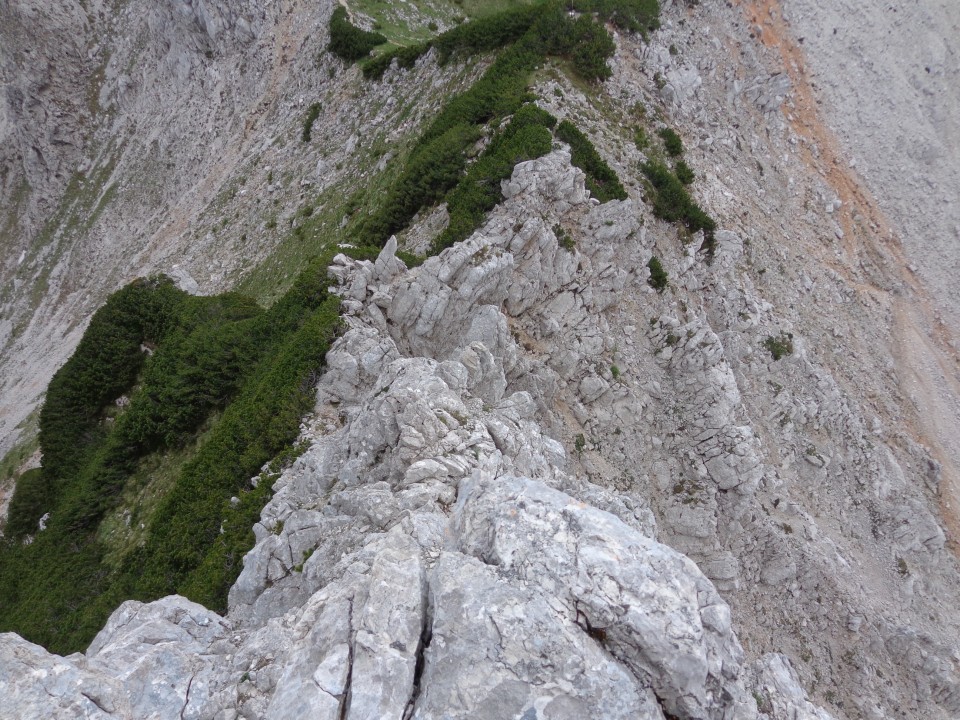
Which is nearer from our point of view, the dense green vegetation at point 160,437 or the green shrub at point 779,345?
the dense green vegetation at point 160,437

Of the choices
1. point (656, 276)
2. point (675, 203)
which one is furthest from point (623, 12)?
point (656, 276)

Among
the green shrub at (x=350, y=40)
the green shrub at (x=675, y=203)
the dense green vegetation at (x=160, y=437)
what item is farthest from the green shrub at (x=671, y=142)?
the green shrub at (x=350, y=40)

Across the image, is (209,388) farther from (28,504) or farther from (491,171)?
(491,171)

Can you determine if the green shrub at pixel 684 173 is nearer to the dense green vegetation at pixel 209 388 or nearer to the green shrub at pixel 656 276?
the dense green vegetation at pixel 209 388

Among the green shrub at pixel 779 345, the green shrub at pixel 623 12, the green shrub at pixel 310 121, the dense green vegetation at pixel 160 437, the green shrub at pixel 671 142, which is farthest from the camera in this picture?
the green shrub at pixel 310 121

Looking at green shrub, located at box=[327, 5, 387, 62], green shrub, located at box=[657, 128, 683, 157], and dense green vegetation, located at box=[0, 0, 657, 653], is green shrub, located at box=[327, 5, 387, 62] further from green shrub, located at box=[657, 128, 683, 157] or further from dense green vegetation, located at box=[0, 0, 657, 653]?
green shrub, located at box=[657, 128, 683, 157]

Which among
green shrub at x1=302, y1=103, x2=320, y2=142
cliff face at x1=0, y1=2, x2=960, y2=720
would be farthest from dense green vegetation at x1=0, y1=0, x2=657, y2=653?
green shrub at x1=302, y1=103, x2=320, y2=142

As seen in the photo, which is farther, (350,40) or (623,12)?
(350,40)
